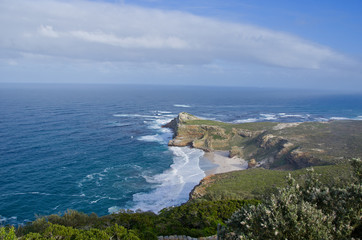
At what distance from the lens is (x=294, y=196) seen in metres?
12.6

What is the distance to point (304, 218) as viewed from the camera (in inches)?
439

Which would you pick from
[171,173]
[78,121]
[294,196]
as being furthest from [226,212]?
[78,121]

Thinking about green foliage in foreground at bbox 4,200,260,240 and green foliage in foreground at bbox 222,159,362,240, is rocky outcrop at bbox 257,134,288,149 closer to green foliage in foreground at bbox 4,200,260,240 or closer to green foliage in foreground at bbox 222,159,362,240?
green foliage in foreground at bbox 4,200,260,240

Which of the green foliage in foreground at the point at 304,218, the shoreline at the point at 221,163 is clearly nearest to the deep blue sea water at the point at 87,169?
the shoreline at the point at 221,163

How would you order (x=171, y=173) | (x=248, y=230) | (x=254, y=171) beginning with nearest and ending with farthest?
(x=248, y=230), (x=254, y=171), (x=171, y=173)

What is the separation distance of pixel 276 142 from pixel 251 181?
85.4 ft

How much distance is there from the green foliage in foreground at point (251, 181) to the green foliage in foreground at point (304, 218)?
21.4 m

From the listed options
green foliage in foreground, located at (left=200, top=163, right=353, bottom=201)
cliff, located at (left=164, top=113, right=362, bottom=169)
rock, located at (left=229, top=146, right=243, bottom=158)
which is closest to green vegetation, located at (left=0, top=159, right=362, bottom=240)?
green foliage in foreground, located at (left=200, top=163, right=353, bottom=201)

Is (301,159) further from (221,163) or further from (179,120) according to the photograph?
(179,120)

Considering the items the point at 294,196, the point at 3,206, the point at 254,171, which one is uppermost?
the point at 294,196

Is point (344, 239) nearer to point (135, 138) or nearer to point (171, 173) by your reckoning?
point (171, 173)

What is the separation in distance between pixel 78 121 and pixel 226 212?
275ft

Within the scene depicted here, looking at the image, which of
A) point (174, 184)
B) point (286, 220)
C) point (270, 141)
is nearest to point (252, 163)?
point (270, 141)

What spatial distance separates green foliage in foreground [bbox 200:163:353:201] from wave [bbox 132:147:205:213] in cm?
550
